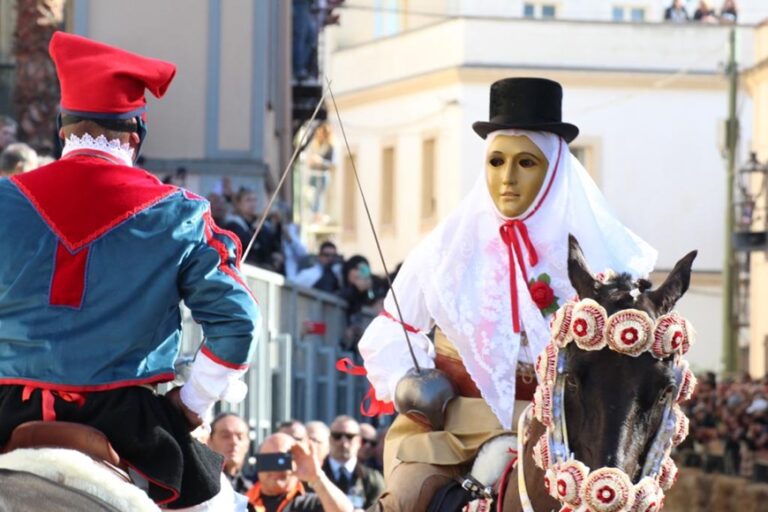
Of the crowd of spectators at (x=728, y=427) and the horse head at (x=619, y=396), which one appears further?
the crowd of spectators at (x=728, y=427)

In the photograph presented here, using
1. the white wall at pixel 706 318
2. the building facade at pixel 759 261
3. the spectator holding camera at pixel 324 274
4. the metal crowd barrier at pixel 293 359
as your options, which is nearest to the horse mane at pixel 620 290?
the metal crowd barrier at pixel 293 359

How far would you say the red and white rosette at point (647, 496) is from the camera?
7113mm

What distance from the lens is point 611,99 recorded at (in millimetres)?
54281

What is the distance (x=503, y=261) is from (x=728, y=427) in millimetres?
20079

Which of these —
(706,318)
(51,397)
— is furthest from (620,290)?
(706,318)

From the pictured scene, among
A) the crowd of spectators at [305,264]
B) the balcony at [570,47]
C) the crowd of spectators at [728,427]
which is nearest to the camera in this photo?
the crowd of spectators at [305,264]

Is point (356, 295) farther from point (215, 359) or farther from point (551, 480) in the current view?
Result: point (215, 359)

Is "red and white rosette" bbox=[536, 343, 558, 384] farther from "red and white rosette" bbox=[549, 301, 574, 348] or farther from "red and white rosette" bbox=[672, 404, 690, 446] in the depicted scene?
"red and white rosette" bbox=[672, 404, 690, 446]

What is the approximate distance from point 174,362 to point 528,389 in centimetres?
196

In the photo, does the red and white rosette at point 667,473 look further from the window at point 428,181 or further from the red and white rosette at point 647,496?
the window at point 428,181

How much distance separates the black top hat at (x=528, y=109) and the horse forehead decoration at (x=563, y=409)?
66.2 inches

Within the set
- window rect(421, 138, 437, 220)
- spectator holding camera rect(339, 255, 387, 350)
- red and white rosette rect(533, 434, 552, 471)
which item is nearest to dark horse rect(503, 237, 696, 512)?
red and white rosette rect(533, 434, 552, 471)

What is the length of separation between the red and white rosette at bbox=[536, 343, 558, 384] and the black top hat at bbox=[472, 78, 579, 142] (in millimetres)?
1662

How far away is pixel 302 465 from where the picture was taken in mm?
10039
